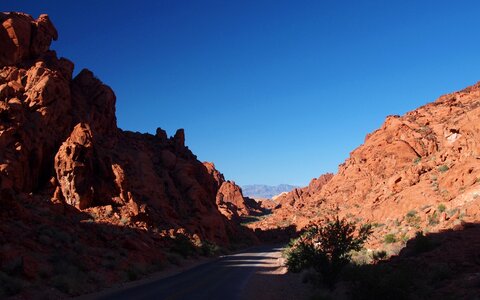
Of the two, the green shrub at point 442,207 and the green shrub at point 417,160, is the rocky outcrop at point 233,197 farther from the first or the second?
the green shrub at point 442,207

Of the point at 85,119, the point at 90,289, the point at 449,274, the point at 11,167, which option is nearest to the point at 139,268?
the point at 90,289

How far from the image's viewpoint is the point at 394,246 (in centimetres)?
2419

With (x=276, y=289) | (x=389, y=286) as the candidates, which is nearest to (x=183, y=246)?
(x=276, y=289)

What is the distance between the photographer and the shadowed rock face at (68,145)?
115ft

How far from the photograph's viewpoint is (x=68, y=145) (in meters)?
36.9

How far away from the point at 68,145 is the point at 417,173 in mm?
35710

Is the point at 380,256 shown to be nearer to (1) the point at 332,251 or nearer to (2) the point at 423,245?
(2) the point at 423,245

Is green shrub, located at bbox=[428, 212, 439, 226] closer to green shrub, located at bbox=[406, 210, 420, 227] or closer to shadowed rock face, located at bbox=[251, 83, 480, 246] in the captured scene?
shadowed rock face, located at bbox=[251, 83, 480, 246]

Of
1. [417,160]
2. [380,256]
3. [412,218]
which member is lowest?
[380,256]

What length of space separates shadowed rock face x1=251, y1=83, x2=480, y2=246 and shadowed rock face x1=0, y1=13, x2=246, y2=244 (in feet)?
78.1

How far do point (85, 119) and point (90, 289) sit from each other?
30732 mm

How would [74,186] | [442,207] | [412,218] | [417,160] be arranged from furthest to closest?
[417,160]
[74,186]
[412,218]
[442,207]

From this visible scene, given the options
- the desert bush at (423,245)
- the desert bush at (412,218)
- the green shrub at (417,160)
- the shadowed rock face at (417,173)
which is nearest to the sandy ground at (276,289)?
the desert bush at (423,245)

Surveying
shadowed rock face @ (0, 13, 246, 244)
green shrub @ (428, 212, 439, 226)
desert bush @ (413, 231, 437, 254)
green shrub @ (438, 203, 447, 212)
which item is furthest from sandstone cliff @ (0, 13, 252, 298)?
green shrub @ (438, 203, 447, 212)
